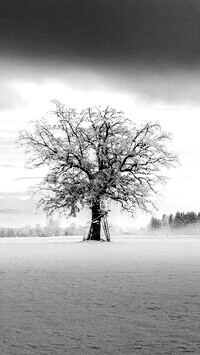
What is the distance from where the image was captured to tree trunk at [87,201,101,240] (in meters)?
44.1

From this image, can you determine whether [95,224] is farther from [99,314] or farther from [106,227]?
[99,314]

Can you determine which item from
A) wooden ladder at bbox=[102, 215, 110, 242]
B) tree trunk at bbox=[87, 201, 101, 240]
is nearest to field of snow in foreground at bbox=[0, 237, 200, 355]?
tree trunk at bbox=[87, 201, 101, 240]

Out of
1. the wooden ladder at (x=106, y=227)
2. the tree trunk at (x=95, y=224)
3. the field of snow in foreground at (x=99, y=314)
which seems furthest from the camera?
the wooden ladder at (x=106, y=227)

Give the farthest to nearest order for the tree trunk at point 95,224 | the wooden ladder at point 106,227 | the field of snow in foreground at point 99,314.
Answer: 1. the wooden ladder at point 106,227
2. the tree trunk at point 95,224
3. the field of snow in foreground at point 99,314

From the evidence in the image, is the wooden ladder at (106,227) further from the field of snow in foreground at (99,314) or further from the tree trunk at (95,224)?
the field of snow in foreground at (99,314)

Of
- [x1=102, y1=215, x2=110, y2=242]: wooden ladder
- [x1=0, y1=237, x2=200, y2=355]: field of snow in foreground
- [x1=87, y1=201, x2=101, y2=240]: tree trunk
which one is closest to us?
[x1=0, y1=237, x2=200, y2=355]: field of snow in foreground

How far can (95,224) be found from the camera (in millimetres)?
44531

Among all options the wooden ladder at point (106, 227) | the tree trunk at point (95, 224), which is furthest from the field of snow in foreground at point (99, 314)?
the wooden ladder at point (106, 227)

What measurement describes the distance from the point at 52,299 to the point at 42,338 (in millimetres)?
3551

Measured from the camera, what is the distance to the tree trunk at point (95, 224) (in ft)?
145

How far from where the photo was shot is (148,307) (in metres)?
9.85

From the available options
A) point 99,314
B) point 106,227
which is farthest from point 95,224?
point 99,314

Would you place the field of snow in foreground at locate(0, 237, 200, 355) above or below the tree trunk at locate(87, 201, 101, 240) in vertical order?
below

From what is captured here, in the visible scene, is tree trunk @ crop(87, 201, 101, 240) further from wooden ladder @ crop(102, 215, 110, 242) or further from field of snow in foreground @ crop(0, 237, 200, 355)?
field of snow in foreground @ crop(0, 237, 200, 355)
